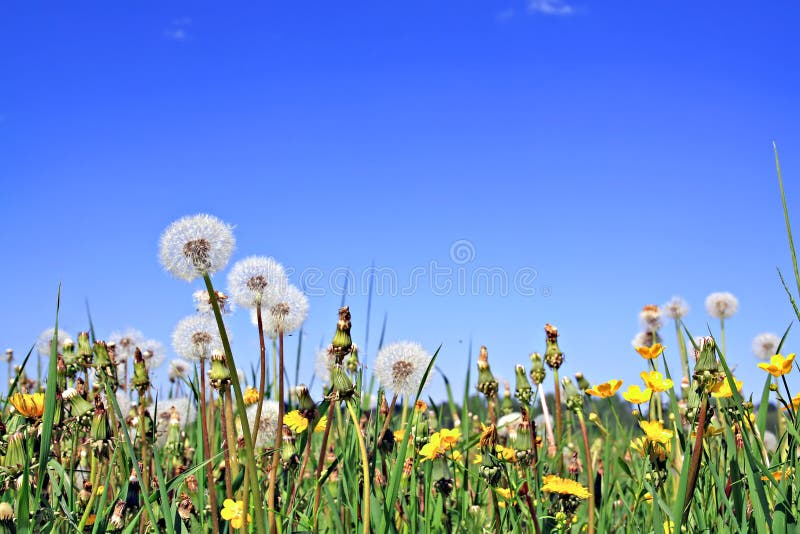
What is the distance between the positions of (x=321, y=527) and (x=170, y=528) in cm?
107

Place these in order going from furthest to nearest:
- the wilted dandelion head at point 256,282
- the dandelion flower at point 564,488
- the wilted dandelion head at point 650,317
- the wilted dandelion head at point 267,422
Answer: the wilted dandelion head at point 650,317 → the wilted dandelion head at point 267,422 → the wilted dandelion head at point 256,282 → the dandelion flower at point 564,488

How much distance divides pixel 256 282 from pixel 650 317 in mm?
5025

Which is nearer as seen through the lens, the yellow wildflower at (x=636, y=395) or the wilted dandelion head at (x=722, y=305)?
the yellow wildflower at (x=636, y=395)

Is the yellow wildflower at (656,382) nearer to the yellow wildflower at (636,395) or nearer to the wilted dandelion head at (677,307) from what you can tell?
the yellow wildflower at (636,395)

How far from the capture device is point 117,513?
80.5 inches

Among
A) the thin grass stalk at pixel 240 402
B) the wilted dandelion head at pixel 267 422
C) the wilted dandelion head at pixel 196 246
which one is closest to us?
the thin grass stalk at pixel 240 402

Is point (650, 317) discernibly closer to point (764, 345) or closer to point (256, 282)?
point (764, 345)

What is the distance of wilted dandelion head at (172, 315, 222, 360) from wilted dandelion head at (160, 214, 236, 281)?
748 millimetres

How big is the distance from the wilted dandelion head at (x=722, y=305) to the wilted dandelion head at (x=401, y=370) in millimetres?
5449

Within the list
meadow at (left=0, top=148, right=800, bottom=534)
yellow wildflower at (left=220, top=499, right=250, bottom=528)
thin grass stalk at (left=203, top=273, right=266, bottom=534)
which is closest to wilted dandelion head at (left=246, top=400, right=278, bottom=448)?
meadow at (left=0, top=148, right=800, bottom=534)

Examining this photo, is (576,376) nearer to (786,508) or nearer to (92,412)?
(786,508)

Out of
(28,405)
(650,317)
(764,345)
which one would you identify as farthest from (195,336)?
(764,345)

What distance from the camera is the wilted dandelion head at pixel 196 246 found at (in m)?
2.08

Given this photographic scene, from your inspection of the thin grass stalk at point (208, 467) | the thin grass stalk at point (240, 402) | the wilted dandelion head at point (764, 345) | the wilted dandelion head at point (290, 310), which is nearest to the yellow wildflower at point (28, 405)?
the thin grass stalk at point (208, 467)
